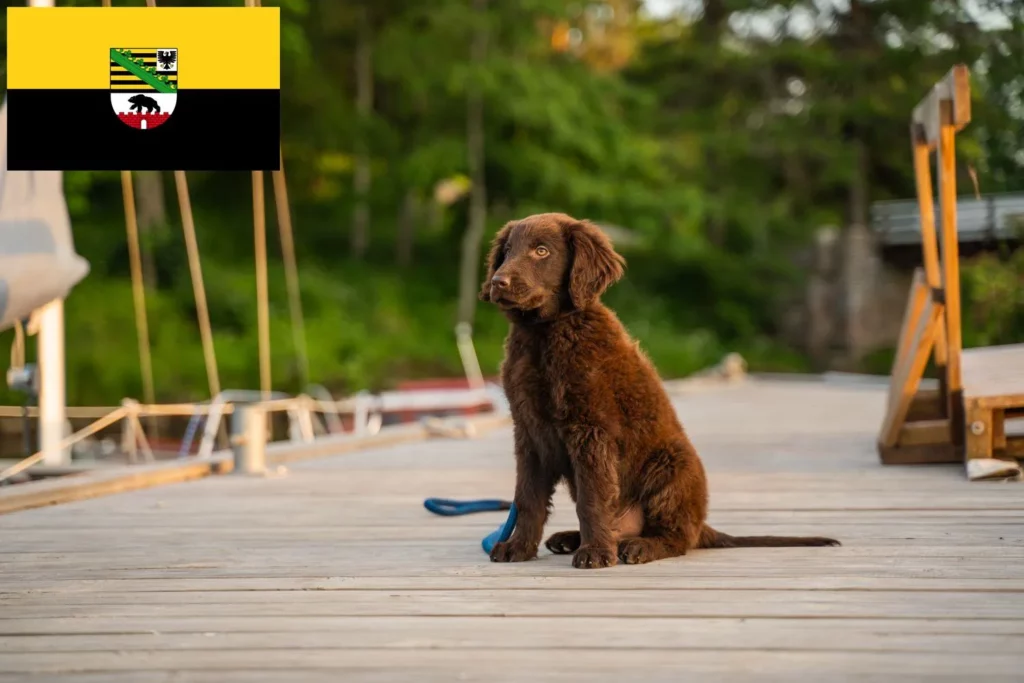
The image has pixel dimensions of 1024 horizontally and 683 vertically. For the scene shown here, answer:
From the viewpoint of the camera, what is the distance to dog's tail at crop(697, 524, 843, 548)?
3609mm

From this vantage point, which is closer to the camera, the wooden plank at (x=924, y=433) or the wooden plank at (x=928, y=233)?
the wooden plank at (x=924, y=433)

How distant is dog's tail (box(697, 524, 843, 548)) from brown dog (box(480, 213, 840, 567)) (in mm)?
92

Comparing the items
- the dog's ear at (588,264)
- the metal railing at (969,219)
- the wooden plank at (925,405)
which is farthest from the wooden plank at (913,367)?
the metal railing at (969,219)

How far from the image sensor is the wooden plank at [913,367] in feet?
18.7

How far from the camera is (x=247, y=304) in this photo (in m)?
18.0

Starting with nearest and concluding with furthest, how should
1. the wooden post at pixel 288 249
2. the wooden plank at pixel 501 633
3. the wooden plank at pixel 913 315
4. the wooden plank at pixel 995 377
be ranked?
the wooden plank at pixel 501 633 → the wooden plank at pixel 995 377 → the wooden plank at pixel 913 315 → the wooden post at pixel 288 249

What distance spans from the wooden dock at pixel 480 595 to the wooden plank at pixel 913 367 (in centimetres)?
54

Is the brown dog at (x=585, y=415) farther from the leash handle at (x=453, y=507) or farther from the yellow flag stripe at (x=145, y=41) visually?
the yellow flag stripe at (x=145, y=41)

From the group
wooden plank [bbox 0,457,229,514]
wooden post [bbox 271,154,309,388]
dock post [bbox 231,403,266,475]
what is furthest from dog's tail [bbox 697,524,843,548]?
wooden post [bbox 271,154,309,388]

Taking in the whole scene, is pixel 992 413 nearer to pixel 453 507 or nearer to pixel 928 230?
pixel 928 230

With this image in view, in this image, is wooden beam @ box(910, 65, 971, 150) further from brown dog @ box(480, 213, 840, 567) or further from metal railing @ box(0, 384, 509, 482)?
metal railing @ box(0, 384, 509, 482)

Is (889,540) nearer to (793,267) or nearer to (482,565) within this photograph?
(482,565)

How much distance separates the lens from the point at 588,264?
11.3 ft

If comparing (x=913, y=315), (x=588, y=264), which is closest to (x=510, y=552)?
(x=588, y=264)
